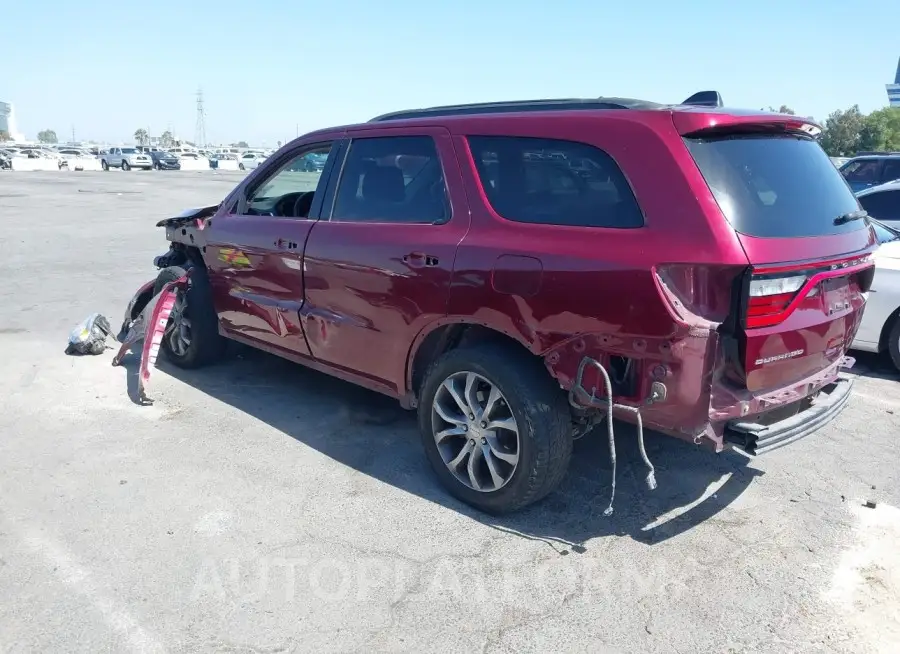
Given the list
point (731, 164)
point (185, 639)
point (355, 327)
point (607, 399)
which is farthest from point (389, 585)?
point (731, 164)

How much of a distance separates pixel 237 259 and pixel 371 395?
135 cm

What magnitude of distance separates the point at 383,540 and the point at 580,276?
59.5 inches

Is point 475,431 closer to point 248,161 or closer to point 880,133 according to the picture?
point 880,133

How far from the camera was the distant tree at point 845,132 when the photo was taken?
44312mm

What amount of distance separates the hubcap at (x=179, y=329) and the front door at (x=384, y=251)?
156 cm

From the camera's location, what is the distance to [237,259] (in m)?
5.07

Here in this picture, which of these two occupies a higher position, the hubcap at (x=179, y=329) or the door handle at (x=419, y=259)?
the door handle at (x=419, y=259)

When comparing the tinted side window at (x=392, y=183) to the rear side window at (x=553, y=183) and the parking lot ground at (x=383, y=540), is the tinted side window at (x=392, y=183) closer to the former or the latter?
the rear side window at (x=553, y=183)

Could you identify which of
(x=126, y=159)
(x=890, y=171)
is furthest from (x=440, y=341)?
(x=126, y=159)

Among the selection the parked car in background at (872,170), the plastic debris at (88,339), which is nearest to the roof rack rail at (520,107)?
the plastic debris at (88,339)

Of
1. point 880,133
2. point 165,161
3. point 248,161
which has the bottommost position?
point 248,161

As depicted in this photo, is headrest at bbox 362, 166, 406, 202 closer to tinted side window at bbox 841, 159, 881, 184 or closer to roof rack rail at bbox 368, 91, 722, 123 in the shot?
roof rack rail at bbox 368, 91, 722, 123

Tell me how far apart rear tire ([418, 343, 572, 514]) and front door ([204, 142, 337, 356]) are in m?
1.29

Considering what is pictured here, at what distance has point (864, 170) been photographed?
12.5 meters
